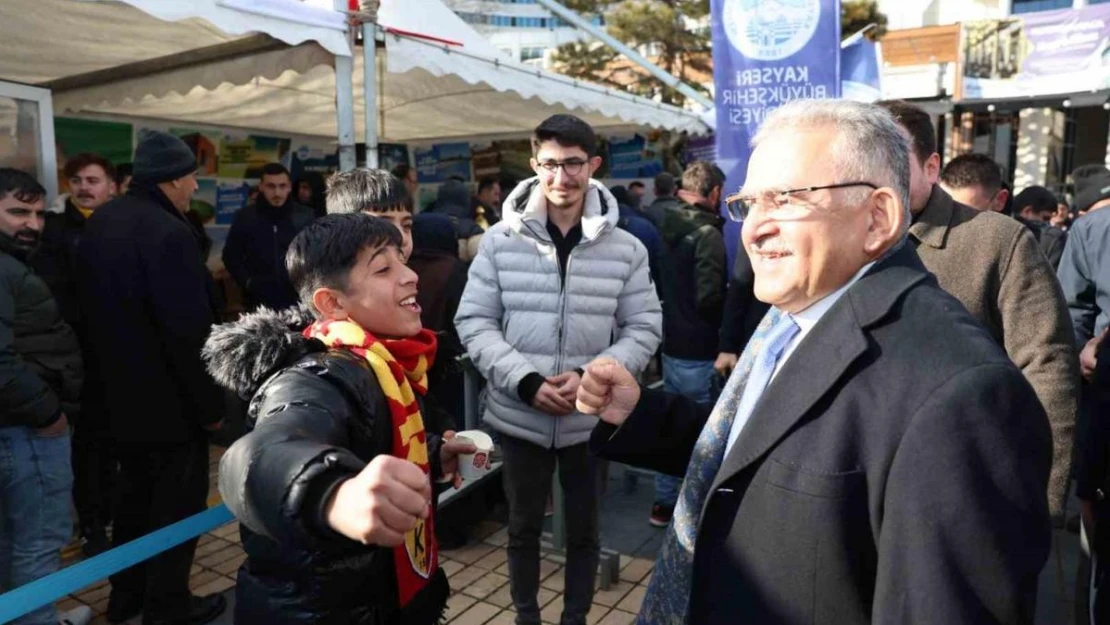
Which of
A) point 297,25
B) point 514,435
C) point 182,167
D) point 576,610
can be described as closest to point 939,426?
point 514,435

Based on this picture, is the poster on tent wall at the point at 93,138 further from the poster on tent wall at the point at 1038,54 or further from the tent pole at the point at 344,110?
the poster on tent wall at the point at 1038,54

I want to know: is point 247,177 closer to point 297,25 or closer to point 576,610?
point 297,25

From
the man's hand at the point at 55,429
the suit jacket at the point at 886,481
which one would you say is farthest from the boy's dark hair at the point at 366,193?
the suit jacket at the point at 886,481

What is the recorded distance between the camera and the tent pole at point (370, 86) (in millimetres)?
3818

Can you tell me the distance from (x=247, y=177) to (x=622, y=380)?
21.8 feet

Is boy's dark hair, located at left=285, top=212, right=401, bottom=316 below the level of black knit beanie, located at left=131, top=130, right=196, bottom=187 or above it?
below

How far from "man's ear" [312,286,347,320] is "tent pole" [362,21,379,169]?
216 cm

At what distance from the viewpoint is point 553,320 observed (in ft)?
9.14

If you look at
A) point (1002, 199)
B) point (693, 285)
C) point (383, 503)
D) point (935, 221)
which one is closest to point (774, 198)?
point (383, 503)

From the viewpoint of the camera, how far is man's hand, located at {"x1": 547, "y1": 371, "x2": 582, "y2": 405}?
254cm

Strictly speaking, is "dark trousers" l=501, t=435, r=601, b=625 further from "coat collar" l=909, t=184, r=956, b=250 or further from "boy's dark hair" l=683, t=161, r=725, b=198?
"boy's dark hair" l=683, t=161, r=725, b=198

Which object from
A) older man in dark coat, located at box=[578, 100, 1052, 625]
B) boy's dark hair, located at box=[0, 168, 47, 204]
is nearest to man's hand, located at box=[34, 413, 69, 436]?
boy's dark hair, located at box=[0, 168, 47, 204]

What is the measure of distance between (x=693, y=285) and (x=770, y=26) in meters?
2.00

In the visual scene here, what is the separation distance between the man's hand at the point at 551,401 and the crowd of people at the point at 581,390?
0.04 ft
